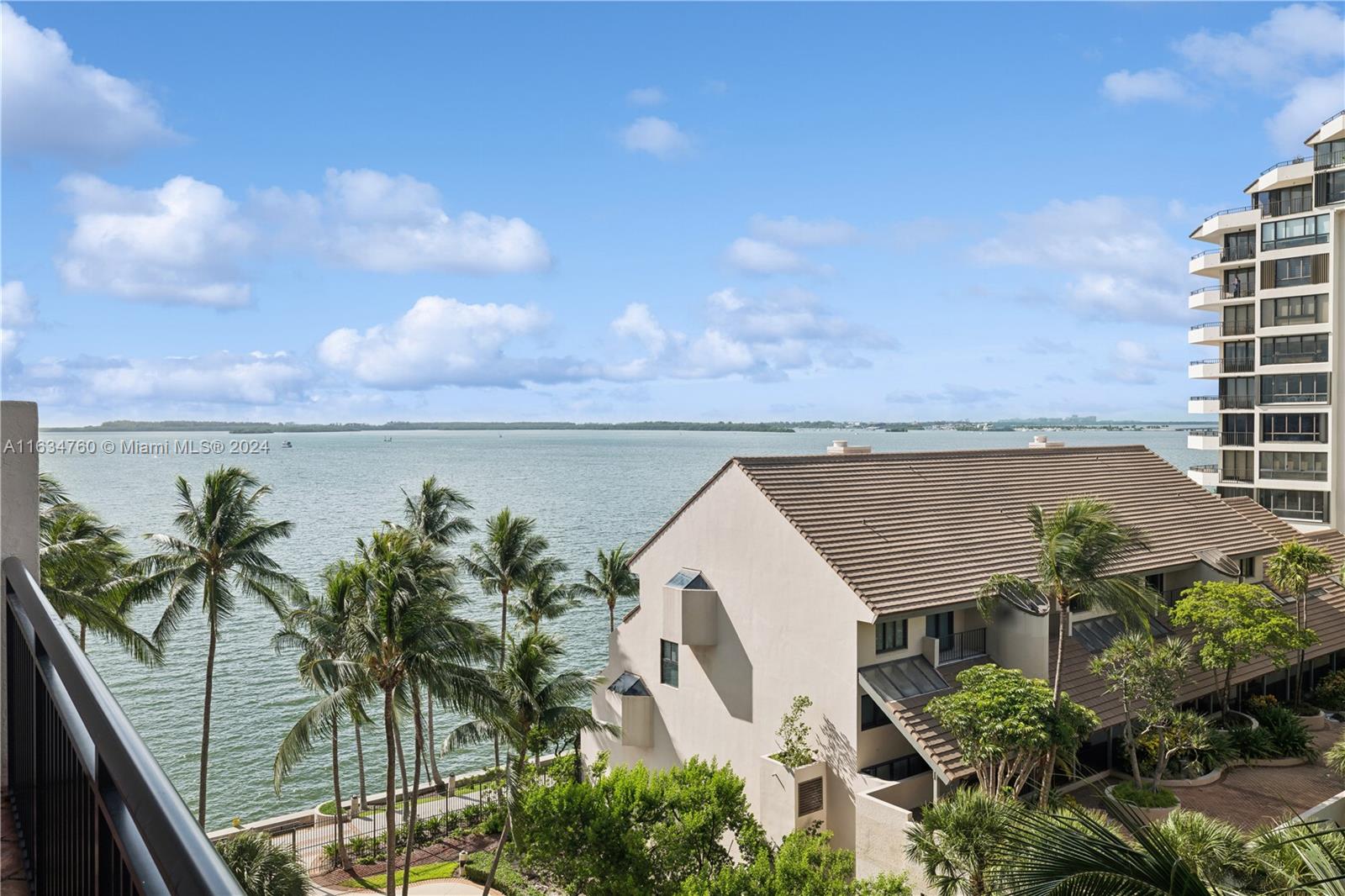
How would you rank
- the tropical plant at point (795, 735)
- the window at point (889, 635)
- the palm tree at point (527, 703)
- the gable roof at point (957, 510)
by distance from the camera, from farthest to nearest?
the gable roof at point (957, 510), the palm tree at point (527, 703), the window at point (889, 635), the tropical plant at point (795, 735)

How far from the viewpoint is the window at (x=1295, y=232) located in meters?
51.2

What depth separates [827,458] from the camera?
3139 centimetres

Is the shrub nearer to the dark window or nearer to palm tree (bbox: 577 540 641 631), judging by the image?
palm tree (bbox: 577 540 641 631)

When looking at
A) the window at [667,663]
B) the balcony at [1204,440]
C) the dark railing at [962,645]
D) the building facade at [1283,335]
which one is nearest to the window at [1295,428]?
the building facade at [1283,335]

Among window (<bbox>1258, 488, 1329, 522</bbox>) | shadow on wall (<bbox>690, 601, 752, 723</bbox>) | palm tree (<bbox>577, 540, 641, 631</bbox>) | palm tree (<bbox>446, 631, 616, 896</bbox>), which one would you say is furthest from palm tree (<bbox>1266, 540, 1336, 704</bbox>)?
palm tree (<bbox>577, 540, 641, 631</bbox>)

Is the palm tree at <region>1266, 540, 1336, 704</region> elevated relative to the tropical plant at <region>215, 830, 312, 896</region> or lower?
elevated

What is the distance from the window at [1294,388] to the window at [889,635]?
39.6m

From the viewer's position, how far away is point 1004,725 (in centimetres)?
2173

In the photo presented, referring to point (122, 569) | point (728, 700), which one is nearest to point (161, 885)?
point (728, 700)

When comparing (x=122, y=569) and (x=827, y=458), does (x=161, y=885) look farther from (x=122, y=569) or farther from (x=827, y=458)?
(x=122, y=569)

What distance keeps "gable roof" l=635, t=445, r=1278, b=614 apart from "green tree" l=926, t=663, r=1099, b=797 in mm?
2803

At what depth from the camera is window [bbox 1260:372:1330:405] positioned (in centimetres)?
5184

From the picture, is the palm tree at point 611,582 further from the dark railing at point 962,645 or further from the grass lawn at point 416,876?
the dark railing at point 962,645

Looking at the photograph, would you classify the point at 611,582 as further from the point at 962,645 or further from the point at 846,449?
the point at 962,645
